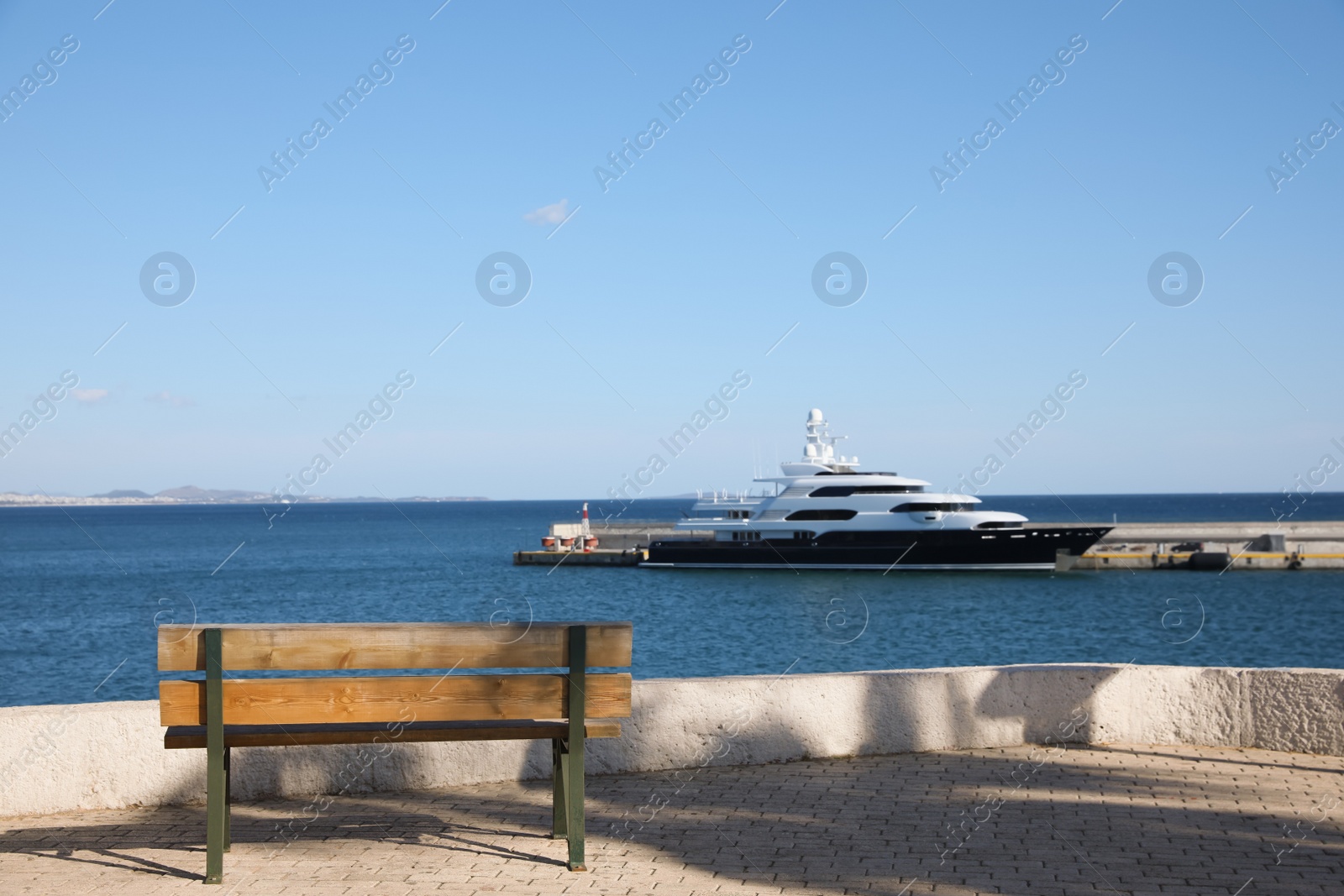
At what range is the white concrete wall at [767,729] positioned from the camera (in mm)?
5750

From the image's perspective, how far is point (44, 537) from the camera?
119m

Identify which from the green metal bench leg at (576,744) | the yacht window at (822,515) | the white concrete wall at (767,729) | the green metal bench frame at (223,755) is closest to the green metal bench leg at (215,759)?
the green metal bench frame at (223,755)

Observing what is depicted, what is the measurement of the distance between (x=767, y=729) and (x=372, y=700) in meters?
2.61

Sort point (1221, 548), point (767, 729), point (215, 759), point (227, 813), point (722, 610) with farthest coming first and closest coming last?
point (1221, 548) < point (722, 610) < point (767, 729) < point (227, 813) < point (215, 759)

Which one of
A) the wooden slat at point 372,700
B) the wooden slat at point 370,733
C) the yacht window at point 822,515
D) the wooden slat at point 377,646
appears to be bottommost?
the wooden slat at point 370,733

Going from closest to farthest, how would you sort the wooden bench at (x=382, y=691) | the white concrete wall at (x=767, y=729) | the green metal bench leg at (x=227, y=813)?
1. the wooden bench at (x=382, y=691)
2. the green metal bench leg at (x=227, y=813)
3. the white concrete wall at (x=767, y=729)

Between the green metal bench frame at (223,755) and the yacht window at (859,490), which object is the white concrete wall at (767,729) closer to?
the green metal bench frame at (223,755)

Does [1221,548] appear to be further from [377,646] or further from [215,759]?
[215,759]

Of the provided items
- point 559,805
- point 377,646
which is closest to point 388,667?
point 377,646

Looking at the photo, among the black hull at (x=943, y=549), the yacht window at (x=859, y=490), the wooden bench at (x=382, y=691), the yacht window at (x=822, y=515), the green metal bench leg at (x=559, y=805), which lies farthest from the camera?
the yacht window at (x=822, y=515)

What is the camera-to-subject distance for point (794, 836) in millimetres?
5246

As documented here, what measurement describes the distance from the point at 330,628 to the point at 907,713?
3.55m

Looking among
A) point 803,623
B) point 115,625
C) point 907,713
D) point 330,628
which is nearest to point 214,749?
point 330,628

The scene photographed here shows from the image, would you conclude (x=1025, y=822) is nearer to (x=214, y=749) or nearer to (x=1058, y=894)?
(x=1058, y=894)
